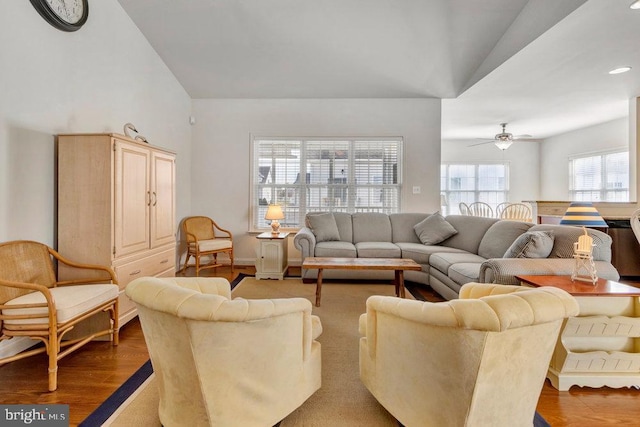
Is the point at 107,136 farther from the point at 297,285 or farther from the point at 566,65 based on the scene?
the point at 566,65

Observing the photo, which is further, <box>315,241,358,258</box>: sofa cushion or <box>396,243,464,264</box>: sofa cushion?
<box>315,241,358,258</box>: sofa cushion

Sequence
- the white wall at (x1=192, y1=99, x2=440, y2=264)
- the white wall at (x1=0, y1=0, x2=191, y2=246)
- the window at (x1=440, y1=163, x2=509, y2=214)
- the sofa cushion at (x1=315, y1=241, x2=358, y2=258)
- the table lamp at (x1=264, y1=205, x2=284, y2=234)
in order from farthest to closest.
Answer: the window at (x1=440, y1=163, x2=509, y2=214)
the white wall at (x1=192, y1=99, x2=440, y2=264)
the table lamp at (x1=264, y1=205, x2=284, y2=234)
the sofa cushion at (x1=315, y1=241, x2=358, y2=258)
the white wall at (x1=0, y1=0, x2=191, y2=246)

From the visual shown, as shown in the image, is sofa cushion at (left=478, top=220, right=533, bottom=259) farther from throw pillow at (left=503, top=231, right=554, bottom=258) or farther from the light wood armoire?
the light wood armoire

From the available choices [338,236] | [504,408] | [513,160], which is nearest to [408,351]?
[504,408]

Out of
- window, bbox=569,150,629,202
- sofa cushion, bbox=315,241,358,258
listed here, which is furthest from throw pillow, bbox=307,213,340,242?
window, bbox=569,150,629,202

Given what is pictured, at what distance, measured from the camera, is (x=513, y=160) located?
25.0ft

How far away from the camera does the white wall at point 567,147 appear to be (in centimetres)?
571

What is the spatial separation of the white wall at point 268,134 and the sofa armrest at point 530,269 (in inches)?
106

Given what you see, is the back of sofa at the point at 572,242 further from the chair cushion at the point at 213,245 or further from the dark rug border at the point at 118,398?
the chair cushion at the point at 213,245

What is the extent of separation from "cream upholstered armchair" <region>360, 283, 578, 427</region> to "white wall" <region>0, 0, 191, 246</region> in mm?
2695

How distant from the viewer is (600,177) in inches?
242

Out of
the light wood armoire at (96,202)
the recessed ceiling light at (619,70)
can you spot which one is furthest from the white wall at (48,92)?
the recessed ceiling light at (619,70)

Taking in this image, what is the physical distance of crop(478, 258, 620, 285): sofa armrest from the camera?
2.21 metres

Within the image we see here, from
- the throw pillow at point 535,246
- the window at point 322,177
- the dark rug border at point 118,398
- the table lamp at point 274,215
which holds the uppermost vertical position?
the window at point 322,177
